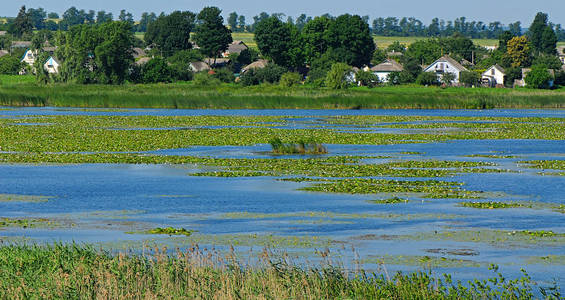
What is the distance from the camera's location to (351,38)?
174750 mm

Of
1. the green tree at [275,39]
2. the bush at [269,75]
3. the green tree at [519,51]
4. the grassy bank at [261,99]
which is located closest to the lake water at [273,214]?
the grassy bank at [261,99]

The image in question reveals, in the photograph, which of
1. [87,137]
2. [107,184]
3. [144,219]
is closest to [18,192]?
[107,184]

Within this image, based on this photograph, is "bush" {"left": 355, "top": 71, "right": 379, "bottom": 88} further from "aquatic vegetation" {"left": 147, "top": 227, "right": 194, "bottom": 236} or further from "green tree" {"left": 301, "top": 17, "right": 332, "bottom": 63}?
"aquatic vegetation" {"left": 147, "top": 227, "right": 194, "bottom": 236}

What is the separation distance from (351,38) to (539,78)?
41623 millimetres

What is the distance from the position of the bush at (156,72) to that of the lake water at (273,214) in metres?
106

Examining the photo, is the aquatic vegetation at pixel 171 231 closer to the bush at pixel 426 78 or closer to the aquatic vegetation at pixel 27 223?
the aquatic vegetation at pixel 27 223

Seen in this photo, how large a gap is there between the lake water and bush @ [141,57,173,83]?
348ft

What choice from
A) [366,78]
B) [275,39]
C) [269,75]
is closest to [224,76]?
[269,75]

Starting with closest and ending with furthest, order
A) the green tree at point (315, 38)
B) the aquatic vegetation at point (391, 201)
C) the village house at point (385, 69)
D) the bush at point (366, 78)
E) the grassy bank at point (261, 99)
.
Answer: the aquatic vegetation at point (391, 201)
the grassy bank at point (261, 99)
the bush at point (366, 78)
the village house at point (385, 69)
the green tree at point (315, 38)

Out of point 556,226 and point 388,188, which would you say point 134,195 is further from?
point 556,226

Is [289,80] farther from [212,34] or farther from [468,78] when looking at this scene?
[212,34]

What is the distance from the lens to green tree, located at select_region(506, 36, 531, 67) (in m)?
184

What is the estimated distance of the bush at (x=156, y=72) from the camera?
14275 centimetres

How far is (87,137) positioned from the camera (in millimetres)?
51188
